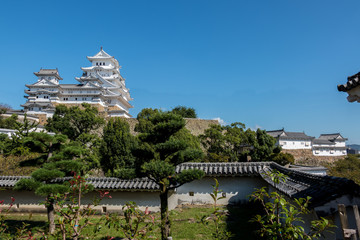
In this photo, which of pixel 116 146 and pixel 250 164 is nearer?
pixel 250 164

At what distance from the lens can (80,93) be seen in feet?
115

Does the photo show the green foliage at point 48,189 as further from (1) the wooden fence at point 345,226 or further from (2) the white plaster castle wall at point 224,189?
(1) the wooden fence at point 345,226

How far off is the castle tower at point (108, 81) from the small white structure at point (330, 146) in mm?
27645

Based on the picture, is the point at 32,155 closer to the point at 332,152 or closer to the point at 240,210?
the point at 240,210

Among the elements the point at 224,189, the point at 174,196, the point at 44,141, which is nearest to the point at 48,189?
the point at 44,141

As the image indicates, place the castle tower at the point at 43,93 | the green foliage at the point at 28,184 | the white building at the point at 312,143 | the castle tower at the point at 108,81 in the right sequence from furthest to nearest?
the castle tower at the point at 108,81 < the castle tower at the point at 43,93 < the white building at the point at 312,143 < the green foliage at the point at 28,184

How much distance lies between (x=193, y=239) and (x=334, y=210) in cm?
414

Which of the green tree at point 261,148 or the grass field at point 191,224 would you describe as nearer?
the grass field at point 191,224

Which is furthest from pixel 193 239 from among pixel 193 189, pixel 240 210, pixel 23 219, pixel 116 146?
pixel 116 146

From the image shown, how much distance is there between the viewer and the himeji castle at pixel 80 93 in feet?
111

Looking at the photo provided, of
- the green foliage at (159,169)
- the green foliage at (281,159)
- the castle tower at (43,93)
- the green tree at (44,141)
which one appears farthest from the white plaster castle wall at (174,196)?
the castle tower at (43,93)

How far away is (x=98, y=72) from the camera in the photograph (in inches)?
1559

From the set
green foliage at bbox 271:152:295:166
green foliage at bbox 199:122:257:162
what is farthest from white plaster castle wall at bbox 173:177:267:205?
green foliage at bbox 271:152:295:166

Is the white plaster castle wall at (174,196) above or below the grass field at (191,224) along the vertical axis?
above
